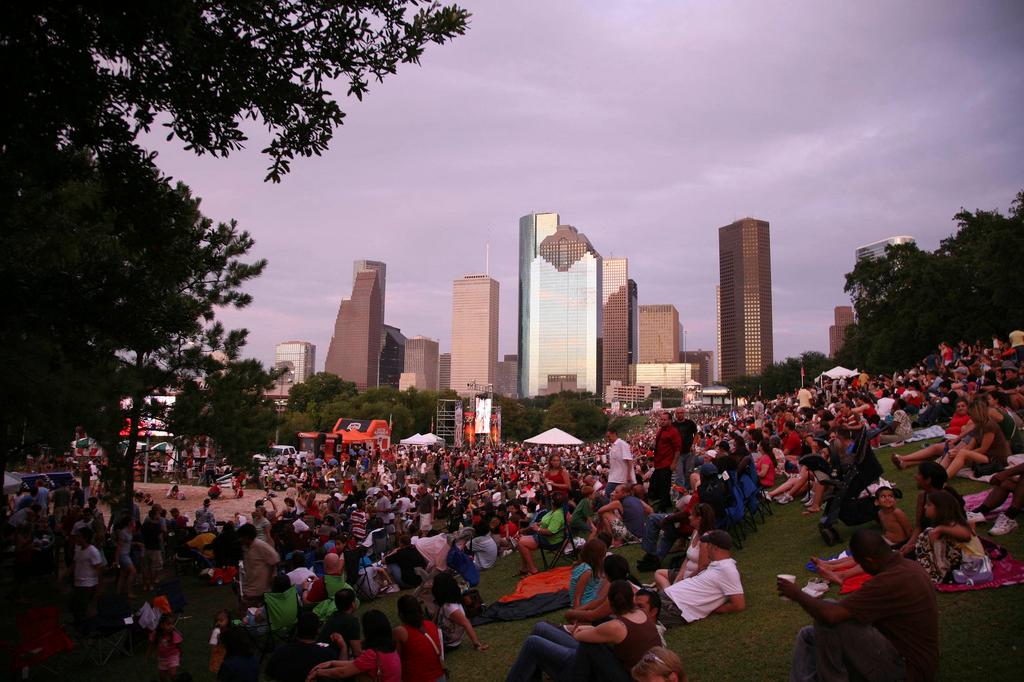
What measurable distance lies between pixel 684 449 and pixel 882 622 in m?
7.48

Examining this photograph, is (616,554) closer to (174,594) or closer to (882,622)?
(882,622)

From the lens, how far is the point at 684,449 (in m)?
11.3

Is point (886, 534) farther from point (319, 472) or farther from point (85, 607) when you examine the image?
point (319, 472)

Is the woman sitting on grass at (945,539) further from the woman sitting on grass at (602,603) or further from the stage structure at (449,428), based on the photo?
the stage structure at (449,428)

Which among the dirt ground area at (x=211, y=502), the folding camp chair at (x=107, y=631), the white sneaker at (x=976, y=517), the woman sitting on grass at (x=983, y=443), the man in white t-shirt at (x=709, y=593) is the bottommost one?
the dirt ground area at (x=211, y=502)

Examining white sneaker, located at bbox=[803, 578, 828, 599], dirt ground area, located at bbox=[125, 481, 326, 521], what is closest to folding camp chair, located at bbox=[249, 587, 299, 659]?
white sneaker, located at bbox=[803, 578, 828, 599]

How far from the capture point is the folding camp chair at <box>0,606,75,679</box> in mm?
6746

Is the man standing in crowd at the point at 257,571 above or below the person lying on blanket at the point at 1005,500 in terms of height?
below

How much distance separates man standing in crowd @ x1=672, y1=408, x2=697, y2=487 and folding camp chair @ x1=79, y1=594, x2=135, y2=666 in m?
8.25

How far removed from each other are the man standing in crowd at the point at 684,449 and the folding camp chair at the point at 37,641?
882 centimetres

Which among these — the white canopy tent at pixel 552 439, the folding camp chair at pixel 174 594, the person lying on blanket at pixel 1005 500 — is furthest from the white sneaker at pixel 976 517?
the white canopy tent at pixel 552 439

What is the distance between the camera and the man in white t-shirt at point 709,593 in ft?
19.6

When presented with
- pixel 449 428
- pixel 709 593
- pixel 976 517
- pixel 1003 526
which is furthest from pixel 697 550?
pixel 449 428

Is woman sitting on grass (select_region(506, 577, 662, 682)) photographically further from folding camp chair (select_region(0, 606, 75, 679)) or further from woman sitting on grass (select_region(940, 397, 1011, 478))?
folding camp chair (select_region(0, 606, 75, 679))
